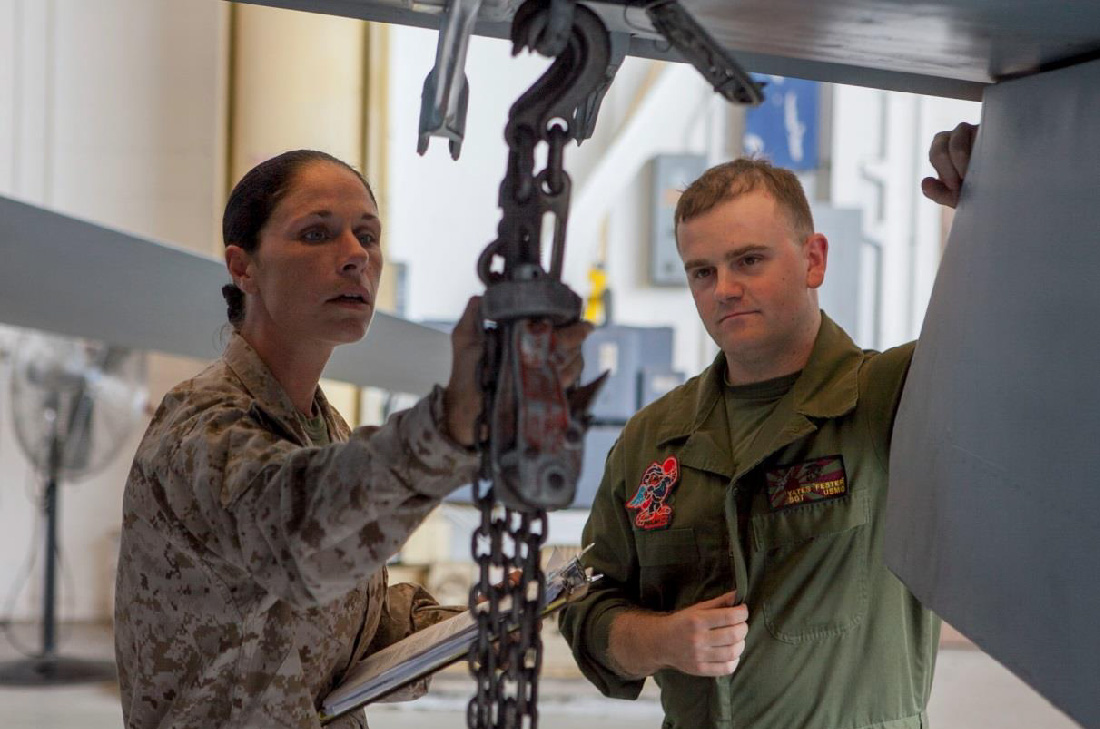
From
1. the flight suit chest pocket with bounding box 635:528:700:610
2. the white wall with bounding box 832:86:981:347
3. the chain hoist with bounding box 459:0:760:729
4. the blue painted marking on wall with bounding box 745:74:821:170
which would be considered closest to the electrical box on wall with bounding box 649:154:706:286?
the blue painted marking on wall with bounding box 745:74:821:170

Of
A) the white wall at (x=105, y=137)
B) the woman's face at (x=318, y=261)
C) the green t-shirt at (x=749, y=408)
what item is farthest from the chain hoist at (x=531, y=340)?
the white wall at (x=105, y=137)

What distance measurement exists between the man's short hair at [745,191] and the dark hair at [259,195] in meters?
0.51

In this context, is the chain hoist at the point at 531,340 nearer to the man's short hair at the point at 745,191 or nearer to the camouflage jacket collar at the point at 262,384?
the camouflage jacket collar at the point at 262,384

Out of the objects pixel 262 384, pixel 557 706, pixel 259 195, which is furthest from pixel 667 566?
pixel 557 706

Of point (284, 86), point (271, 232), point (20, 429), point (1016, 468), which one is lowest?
point (20, 429)

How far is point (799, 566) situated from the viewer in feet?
A: 5.31

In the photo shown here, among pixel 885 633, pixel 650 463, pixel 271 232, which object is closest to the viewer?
pixel 271 232

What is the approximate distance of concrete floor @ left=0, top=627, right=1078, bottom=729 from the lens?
14.6 feet

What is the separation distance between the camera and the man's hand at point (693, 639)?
4.94ft

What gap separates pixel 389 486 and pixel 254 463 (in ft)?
0.53

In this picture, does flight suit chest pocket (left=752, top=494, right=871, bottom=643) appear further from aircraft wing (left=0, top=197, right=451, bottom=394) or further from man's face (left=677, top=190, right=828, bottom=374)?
aircraft wing (left=0, top=197, right=451, bottom=394)

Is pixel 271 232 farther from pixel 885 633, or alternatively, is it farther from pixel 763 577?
pixel 885 633

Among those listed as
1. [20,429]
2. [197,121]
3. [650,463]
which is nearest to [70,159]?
[197,121]

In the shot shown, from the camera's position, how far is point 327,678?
1397 millimetres
